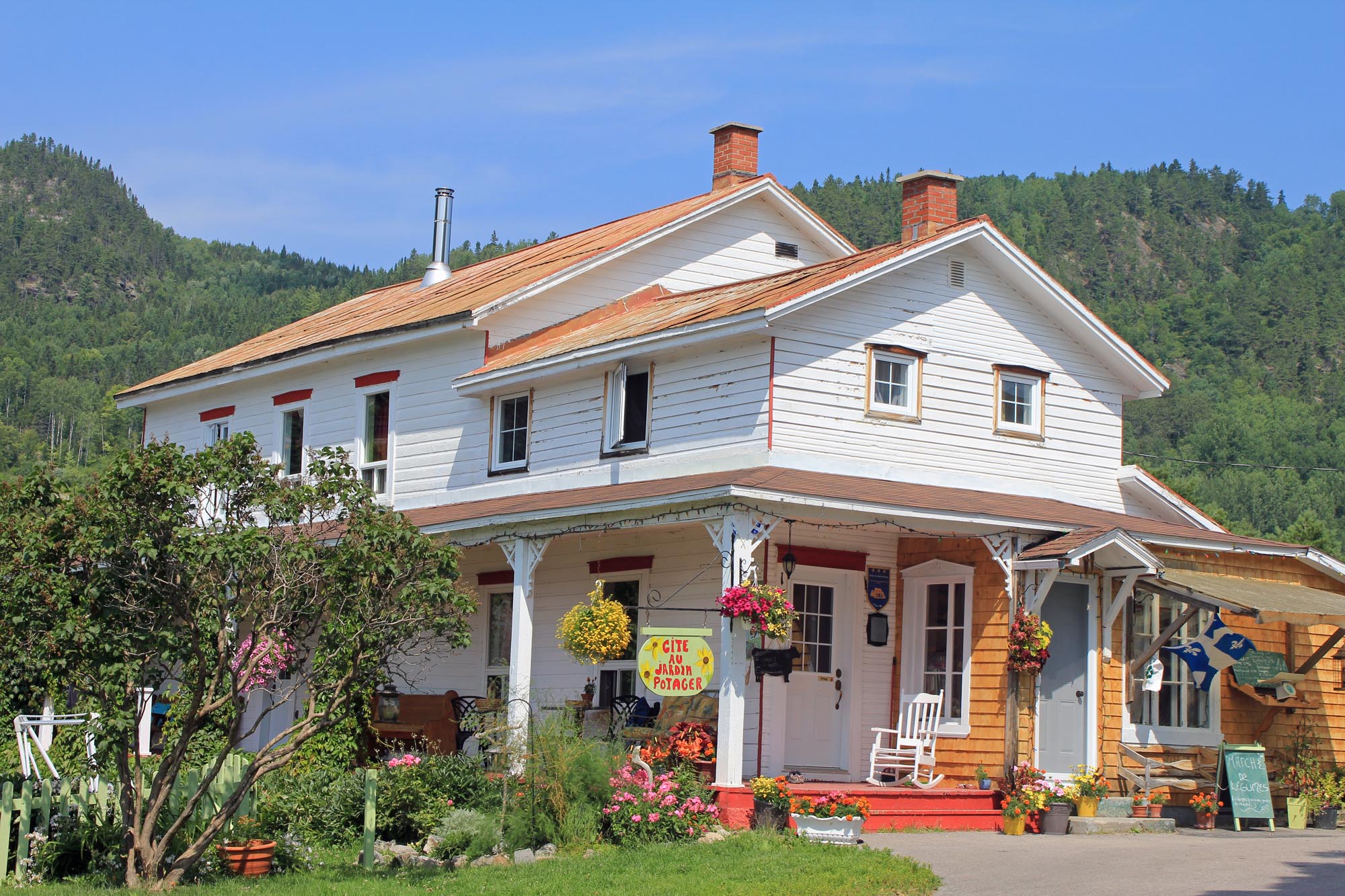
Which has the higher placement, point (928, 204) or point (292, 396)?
point (928, 204)

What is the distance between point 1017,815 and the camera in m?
16.2

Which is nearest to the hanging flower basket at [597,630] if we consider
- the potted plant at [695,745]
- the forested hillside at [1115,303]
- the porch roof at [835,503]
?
the porch roof at [835,503]

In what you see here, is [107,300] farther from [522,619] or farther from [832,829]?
[832,829]

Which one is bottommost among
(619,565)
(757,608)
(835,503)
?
(757,608)

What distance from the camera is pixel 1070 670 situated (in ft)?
57.0

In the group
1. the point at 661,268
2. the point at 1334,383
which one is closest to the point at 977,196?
the point at 1334,383

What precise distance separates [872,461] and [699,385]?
2.25m

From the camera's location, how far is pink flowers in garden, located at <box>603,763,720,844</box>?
14203mm

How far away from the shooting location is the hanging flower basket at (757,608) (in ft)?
50.0

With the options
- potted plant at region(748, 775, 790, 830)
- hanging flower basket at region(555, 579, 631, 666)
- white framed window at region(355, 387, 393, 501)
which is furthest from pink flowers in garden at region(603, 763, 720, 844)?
white framed window at region(355, 387, 393, 501)

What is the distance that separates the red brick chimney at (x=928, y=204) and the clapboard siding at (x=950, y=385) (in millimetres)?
1137

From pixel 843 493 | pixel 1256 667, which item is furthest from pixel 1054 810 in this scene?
pixel 843 493

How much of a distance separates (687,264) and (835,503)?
9026 millimetres

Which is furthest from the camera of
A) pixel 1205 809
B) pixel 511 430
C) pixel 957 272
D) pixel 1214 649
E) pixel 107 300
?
pixel 107 300
